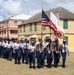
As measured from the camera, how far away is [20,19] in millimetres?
73625

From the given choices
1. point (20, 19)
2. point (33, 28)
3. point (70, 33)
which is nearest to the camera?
point (70, 33)

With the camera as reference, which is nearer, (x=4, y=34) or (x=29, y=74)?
(x=29, y=74)

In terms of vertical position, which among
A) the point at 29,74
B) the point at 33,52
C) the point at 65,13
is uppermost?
the point at 65,13

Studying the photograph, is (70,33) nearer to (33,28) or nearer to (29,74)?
(33,28)

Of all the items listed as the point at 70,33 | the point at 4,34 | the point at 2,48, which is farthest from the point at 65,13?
the point at 4,34

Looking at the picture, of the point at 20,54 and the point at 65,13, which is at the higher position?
the point at 65,13

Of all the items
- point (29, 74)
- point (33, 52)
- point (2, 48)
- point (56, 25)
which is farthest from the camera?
point (2, 48)

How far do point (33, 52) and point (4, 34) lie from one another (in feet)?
199

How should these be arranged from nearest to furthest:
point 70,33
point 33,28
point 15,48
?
point 15,48, point 70,33, point 33,28

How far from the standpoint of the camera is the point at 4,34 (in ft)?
248

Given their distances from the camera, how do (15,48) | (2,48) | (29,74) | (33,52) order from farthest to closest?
(2,48), (15,48), (33,52), (29,74)

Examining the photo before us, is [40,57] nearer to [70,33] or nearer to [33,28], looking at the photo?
[70,33]

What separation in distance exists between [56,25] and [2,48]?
7.43 m

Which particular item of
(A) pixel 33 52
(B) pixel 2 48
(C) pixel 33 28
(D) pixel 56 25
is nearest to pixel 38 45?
(A) pixel 33 52
